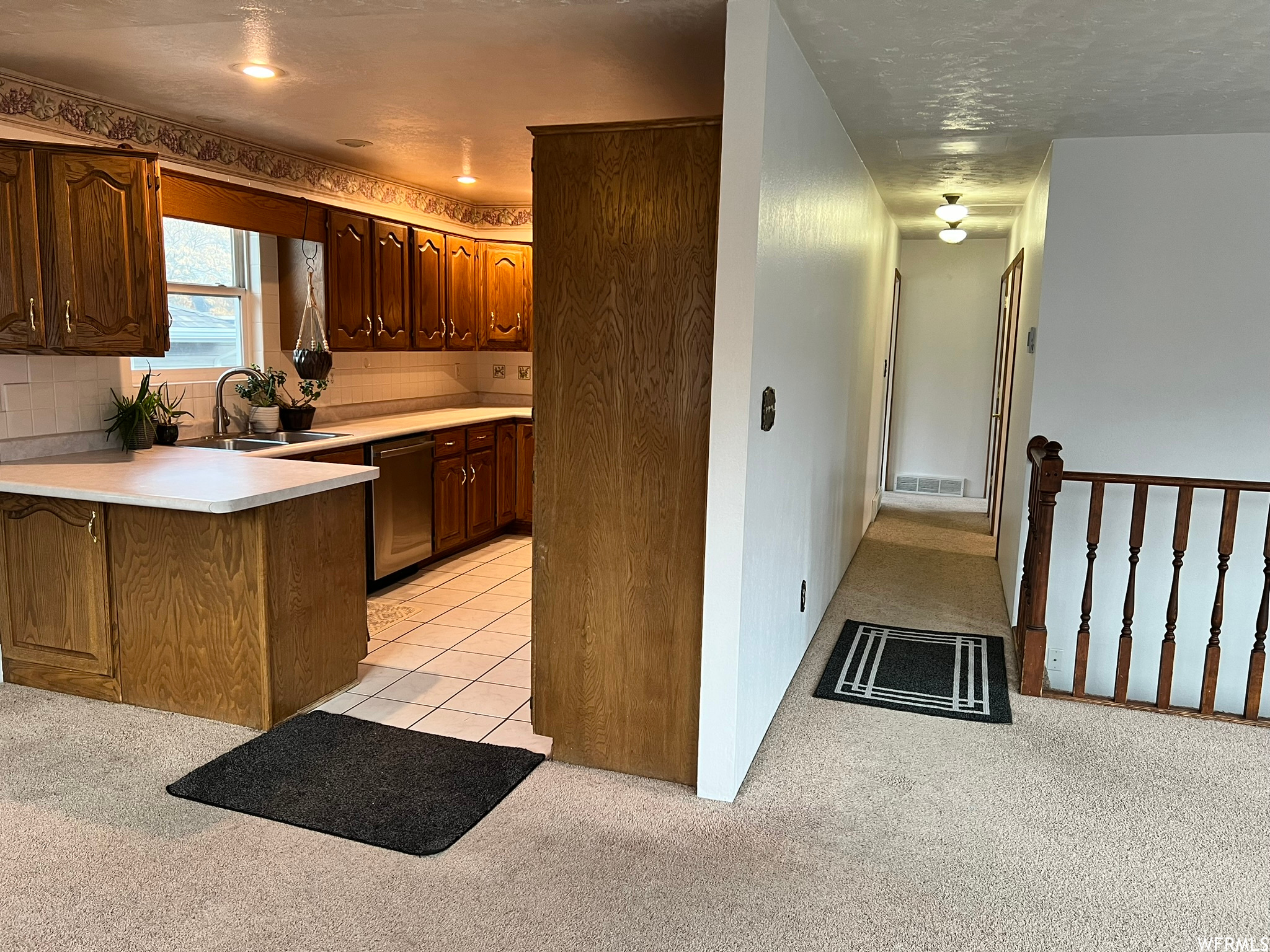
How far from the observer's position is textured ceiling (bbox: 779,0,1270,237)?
2.53m

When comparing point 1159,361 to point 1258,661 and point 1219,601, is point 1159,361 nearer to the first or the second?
point 1219,601

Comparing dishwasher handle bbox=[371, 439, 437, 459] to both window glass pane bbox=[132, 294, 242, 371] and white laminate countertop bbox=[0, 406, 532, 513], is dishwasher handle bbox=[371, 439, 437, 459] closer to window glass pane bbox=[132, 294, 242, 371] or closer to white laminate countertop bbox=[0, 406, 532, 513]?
white laminate countertop bbox=[0, 406, 532, 513]

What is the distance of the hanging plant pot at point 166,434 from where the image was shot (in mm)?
4457

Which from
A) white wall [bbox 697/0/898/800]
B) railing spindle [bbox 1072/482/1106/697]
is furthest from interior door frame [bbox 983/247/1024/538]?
white wall [bbox 697/0/898/800]

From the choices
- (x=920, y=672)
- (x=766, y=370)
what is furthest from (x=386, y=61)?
(x=920, y=672)

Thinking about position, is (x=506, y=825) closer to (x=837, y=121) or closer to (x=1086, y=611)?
(x=1086, y=611)

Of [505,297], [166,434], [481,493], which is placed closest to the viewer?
[166,434]

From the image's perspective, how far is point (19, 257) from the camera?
352cm

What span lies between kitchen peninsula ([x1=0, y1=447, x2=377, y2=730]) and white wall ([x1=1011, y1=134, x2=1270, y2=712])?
125 inches

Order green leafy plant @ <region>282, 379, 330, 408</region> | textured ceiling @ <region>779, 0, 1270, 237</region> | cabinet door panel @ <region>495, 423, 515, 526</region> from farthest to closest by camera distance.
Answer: cabinet door panel @ <region>495, 423, 515, 526</region> → green leafy plant @ <region>282, 379, 330, 408</region> → textured ceiling @ <region>779, 0, 1270, 237</region>

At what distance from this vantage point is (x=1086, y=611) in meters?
3.79

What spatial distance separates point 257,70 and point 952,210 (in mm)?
4070

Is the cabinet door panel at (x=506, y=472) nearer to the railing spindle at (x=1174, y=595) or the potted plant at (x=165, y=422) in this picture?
the potted plant at (x=165, y=422)

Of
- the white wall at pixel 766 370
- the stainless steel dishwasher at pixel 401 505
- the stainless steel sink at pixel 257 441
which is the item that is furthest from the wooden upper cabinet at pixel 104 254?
the white wall at pixel 766 370
